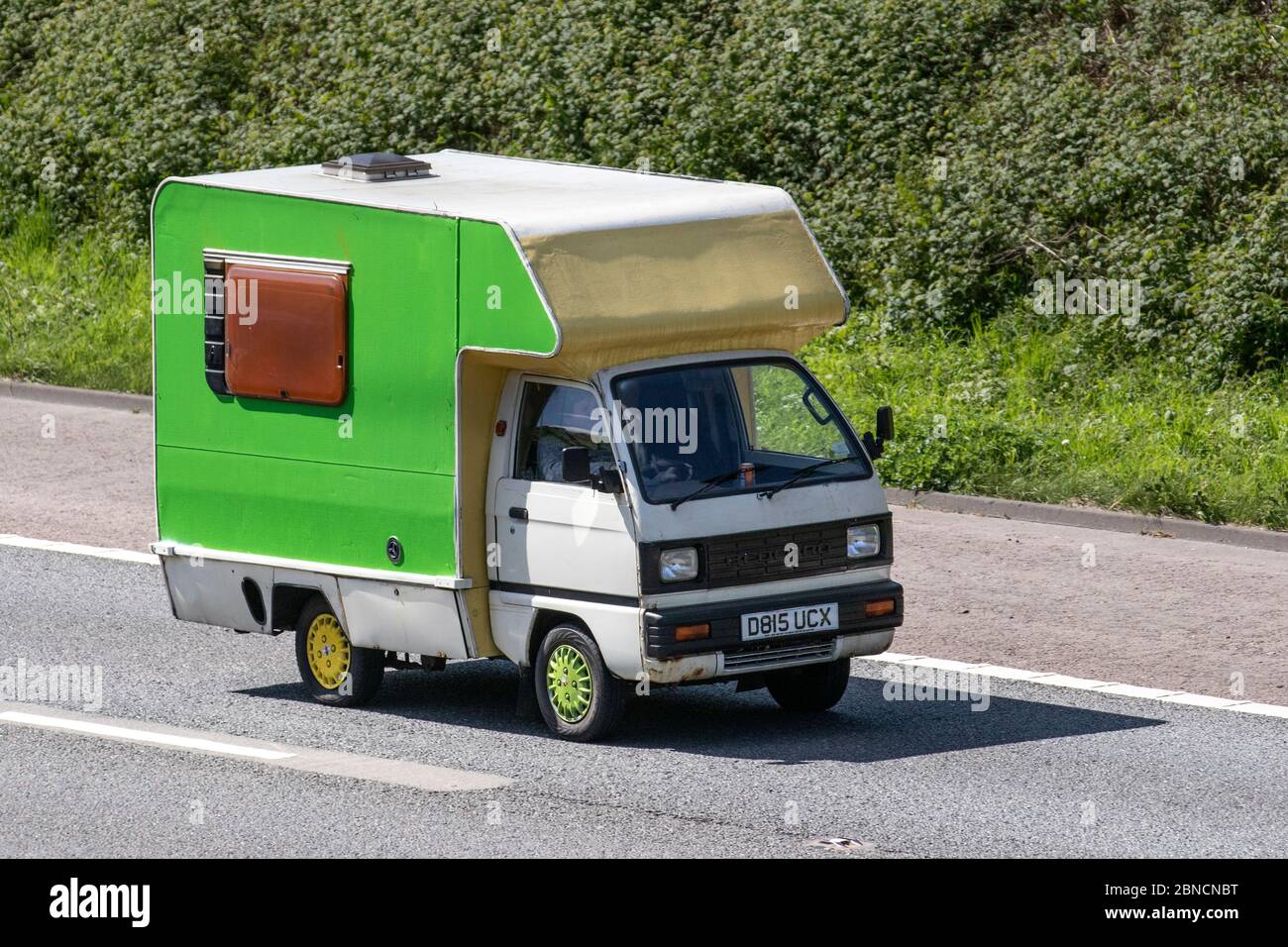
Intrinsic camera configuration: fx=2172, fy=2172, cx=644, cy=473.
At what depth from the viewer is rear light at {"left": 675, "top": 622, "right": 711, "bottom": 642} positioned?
10.3 meters

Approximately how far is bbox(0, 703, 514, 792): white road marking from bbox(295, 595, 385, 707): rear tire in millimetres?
851

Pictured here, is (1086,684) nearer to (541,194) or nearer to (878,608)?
Answer: (878,608)

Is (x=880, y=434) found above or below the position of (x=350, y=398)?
below

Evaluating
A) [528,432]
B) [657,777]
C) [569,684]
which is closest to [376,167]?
[528,432]

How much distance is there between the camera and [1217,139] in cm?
1912

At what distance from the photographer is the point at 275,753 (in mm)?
10648

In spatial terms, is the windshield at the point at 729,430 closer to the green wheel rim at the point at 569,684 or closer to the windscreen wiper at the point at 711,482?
the windscreen wiper at the point at 711,482

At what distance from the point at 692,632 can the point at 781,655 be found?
599mm

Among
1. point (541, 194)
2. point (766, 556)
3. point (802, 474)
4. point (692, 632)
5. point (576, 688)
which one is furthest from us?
point (541, 194)

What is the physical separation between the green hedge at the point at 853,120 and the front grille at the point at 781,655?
27.4 feet

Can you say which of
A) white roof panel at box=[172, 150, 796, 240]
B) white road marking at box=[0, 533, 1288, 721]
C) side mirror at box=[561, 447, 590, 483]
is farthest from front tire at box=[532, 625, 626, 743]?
white road marking at box=[0, 533, 1288, 721]

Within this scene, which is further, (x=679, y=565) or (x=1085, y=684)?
(x=1085, y=684)

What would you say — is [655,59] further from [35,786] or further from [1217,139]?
[35,786]

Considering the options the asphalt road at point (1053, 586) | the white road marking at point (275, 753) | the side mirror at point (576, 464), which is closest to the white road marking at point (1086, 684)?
the asphalt road at point (1053, 586)
